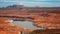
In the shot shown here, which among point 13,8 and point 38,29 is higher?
point 13,8

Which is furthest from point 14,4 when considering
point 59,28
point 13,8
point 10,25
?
point 59,28

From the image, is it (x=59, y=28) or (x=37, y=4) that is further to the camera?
(x=37, y=4)

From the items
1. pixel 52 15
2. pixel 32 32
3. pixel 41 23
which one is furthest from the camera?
pixel 52 15

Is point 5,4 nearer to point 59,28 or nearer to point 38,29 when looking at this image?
point 38,29

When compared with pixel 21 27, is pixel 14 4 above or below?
above

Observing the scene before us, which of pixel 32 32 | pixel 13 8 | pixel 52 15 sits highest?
pixel 13 8

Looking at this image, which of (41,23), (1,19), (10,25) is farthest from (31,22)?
(1,19)

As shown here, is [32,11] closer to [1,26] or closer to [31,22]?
[31,22]

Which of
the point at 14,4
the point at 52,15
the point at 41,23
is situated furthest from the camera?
the point at 14,4

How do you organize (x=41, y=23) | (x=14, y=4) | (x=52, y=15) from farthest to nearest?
1. (x=14, y=4)
2. (x=52, y=15)
3. (x=41, y=23)
